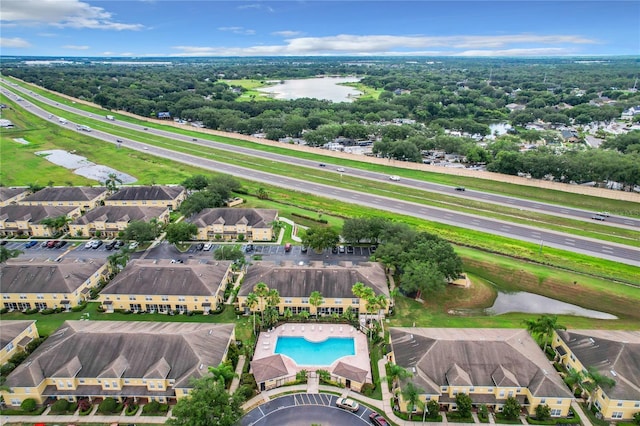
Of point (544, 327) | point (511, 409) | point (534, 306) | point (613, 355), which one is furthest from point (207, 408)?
point (534, 306)

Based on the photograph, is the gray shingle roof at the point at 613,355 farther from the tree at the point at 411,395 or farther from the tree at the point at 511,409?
the tree at the point at 411,395

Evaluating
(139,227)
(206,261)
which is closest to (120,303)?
(206,261)

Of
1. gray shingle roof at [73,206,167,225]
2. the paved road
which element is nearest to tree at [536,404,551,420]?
the paved road

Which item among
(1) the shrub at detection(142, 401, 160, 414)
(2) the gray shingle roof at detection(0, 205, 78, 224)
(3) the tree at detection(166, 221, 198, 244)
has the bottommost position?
(1) the shrub at detection(142, 401, 160, 414)

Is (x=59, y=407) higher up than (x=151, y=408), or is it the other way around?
(x=59, y=407)

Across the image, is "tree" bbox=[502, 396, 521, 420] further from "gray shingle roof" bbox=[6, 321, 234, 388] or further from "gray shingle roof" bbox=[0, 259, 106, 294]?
"gray shingle roof" bbox=[0, 259, 106, 294]

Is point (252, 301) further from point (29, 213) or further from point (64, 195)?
point (64, 195)
